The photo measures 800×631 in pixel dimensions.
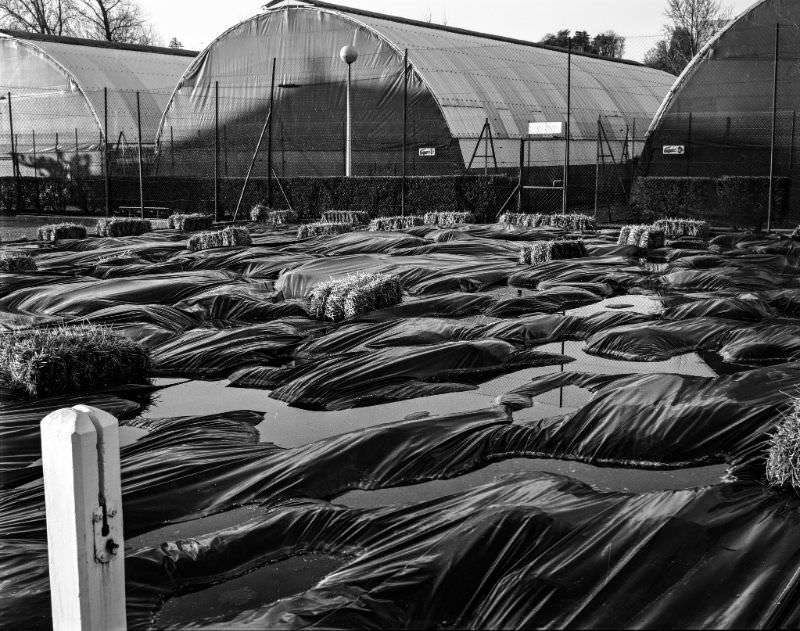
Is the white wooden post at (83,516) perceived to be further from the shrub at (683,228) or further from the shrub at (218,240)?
the shrub at (683,228)

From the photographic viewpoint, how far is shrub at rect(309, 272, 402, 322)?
8078mm

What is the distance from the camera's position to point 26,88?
30203mm

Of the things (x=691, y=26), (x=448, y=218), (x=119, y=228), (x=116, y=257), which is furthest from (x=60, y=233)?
(x=691, y=26)

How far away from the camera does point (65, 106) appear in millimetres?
29297

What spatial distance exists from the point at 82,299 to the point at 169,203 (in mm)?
16219

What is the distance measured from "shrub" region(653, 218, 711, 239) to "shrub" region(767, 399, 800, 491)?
11285 mm

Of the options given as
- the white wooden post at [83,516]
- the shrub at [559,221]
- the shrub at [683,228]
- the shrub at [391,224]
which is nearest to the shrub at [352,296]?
the white wooden post at [83,516]

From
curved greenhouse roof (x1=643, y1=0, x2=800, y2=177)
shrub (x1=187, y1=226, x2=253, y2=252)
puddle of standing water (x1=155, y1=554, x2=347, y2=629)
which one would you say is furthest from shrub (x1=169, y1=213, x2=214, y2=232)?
puddle of standing water (x1=155, y1=554, x2=347, y2=629)

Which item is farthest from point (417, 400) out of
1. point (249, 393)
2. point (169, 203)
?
point (169, 203)

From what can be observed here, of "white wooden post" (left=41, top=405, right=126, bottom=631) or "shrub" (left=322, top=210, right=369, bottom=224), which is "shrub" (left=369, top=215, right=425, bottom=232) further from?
"white wooden post" (left=41, top=405, right=126, bottom=631)

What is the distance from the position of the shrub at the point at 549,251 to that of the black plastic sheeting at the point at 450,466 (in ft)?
7.01

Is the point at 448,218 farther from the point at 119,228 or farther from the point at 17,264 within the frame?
the point at 17,264

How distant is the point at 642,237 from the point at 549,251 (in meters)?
2.43

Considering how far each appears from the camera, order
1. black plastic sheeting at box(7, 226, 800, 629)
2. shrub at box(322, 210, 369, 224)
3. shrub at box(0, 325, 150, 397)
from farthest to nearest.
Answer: shrub at box(322, 210, 369, 224) → shrub at box(0, 325, 150, 397) → black plastic sheeting at box(7, 226, 800, 629)
